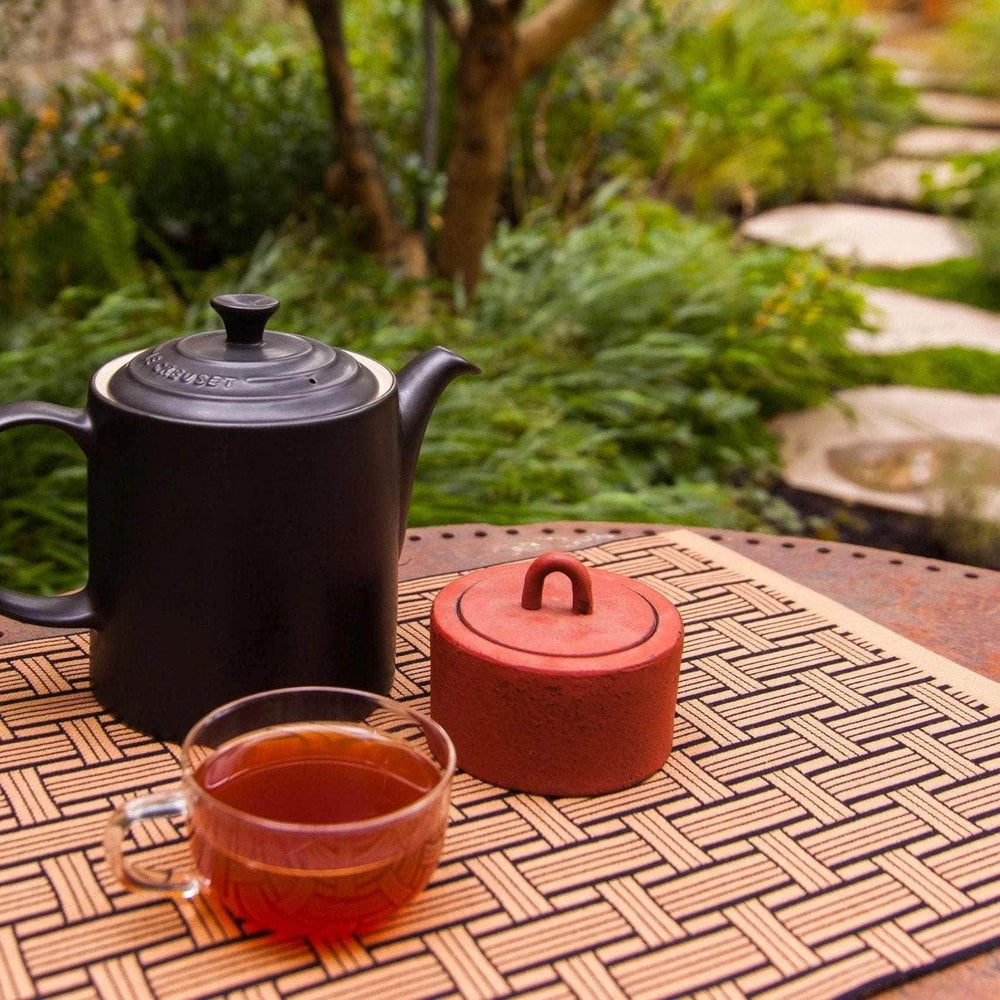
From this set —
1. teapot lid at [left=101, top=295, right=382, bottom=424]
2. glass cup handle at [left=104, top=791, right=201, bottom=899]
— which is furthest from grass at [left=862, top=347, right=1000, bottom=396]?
glass cup handle at [left=104, top=791, right=201, bottom=899]

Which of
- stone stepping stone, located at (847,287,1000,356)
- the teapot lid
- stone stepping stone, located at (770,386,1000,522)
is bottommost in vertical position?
stone stepping stone, located at (770,386,1000,522)

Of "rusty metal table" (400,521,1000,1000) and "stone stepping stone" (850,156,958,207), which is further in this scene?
"stone stepping stone" (850,156,958,207)

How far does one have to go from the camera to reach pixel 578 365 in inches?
123

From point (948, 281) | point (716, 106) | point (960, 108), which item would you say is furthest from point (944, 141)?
point (716, 106)

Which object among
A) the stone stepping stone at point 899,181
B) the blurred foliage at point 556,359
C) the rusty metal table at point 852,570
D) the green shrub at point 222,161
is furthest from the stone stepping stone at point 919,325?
the rusty metal table at point 852,570

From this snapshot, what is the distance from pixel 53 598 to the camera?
100 centimetres

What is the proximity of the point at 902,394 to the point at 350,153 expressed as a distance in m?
1.71

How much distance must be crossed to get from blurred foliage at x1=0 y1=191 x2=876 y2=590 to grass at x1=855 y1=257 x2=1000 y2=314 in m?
1.00

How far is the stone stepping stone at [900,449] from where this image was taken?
2.99 m

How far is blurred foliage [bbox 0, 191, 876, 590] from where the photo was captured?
232 cm

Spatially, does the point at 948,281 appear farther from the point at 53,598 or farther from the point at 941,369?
the point at 53,598

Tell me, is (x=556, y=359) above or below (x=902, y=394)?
above

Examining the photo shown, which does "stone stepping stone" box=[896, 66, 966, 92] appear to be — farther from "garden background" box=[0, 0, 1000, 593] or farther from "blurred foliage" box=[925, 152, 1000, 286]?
"garden background" box=[0, 0, 1000, 593]

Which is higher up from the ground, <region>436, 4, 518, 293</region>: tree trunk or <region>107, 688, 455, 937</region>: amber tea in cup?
<region>436, 4, 518, 293</region>: tree trunk
